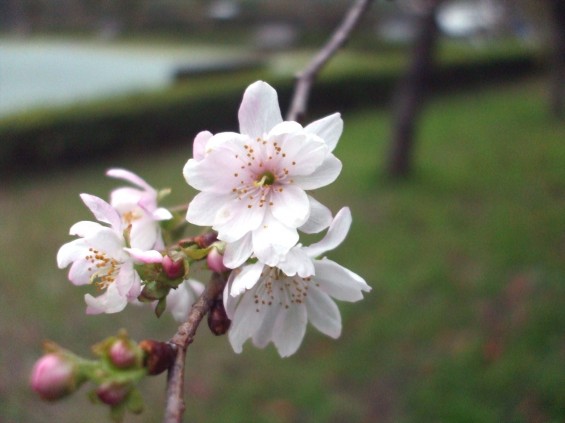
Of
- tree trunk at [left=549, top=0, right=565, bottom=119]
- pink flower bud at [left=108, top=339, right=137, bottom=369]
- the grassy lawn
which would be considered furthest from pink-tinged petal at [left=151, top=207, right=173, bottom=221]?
tree trunk at [left=549, top=0, right=565, bottom=119]

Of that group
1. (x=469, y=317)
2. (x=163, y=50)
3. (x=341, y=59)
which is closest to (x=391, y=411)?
(x=469, y=317)

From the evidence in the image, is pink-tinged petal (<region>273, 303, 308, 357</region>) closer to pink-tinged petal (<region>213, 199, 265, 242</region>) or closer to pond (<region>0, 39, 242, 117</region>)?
pink-tinged petal (<region>213, 199, 265, 242</region>)

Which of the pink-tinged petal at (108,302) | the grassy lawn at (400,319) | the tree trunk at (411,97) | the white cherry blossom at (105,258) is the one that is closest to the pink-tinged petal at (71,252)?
the white cherry blossom at (105,258)

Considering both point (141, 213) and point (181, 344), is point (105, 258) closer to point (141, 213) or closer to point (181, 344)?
point (141, 213)

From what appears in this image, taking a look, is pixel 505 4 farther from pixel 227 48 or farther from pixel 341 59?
pixel 341 59

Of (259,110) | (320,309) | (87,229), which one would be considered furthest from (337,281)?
(87,229)

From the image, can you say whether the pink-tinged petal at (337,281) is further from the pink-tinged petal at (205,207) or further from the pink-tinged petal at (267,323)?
the pink-tinged petal at (205,207)

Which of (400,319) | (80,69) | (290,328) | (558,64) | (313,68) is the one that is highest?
(558,64)
